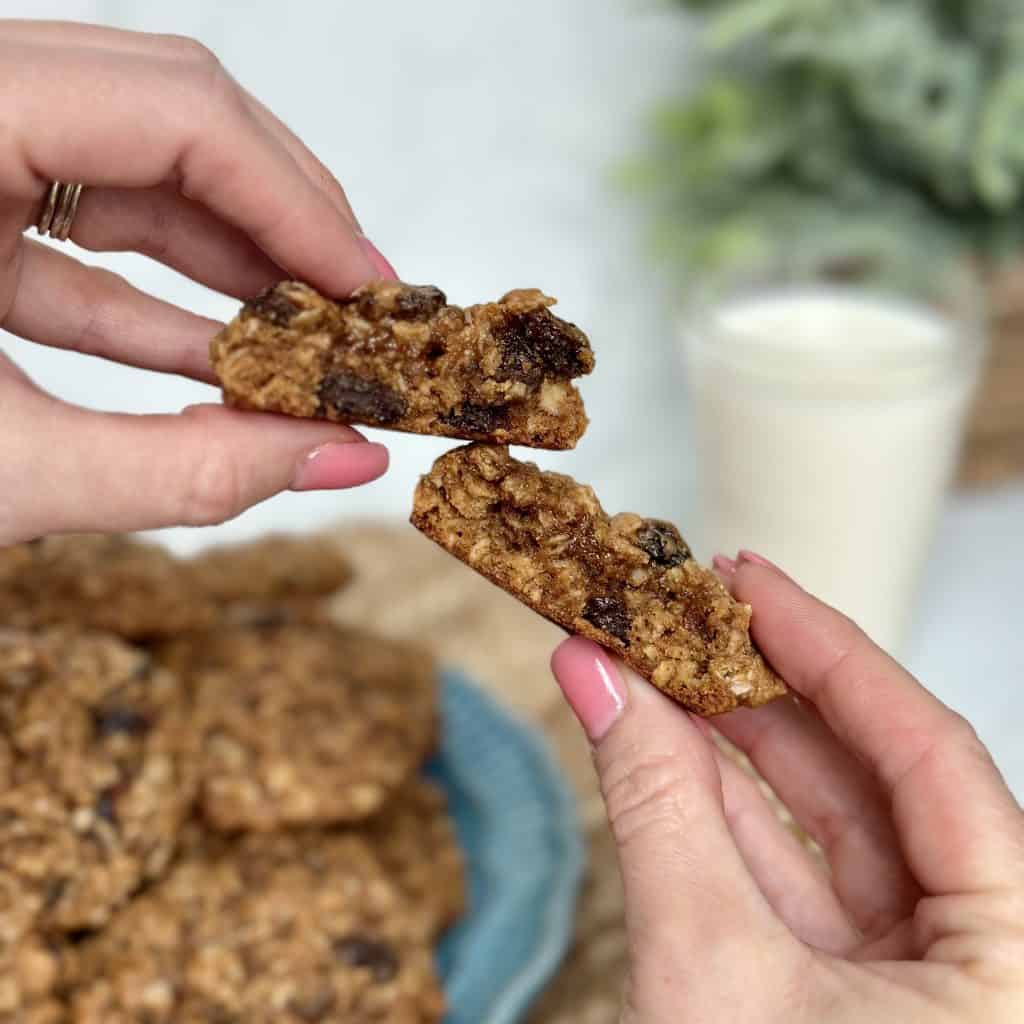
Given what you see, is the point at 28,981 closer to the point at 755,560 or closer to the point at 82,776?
the point at 82,776

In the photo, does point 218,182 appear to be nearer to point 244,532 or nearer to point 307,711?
point 307,711

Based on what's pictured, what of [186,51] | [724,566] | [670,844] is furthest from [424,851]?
[186,51]

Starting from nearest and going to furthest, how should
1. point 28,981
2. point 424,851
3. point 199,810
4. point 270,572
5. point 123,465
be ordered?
point 123,465 < point 28,981 < point 199,810 < point 424,851 < point 270,572

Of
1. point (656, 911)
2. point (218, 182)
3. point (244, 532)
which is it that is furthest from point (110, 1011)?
point (244, 532)

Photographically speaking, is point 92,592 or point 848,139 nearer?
point 92,592

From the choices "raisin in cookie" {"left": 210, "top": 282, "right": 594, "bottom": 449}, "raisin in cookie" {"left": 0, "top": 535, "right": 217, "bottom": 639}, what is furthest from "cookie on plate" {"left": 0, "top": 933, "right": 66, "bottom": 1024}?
"raisin in cookie" {"left": 210, "top": 282, "right": 594, "bottom": 449}

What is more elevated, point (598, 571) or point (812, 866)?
point (598, 571)
